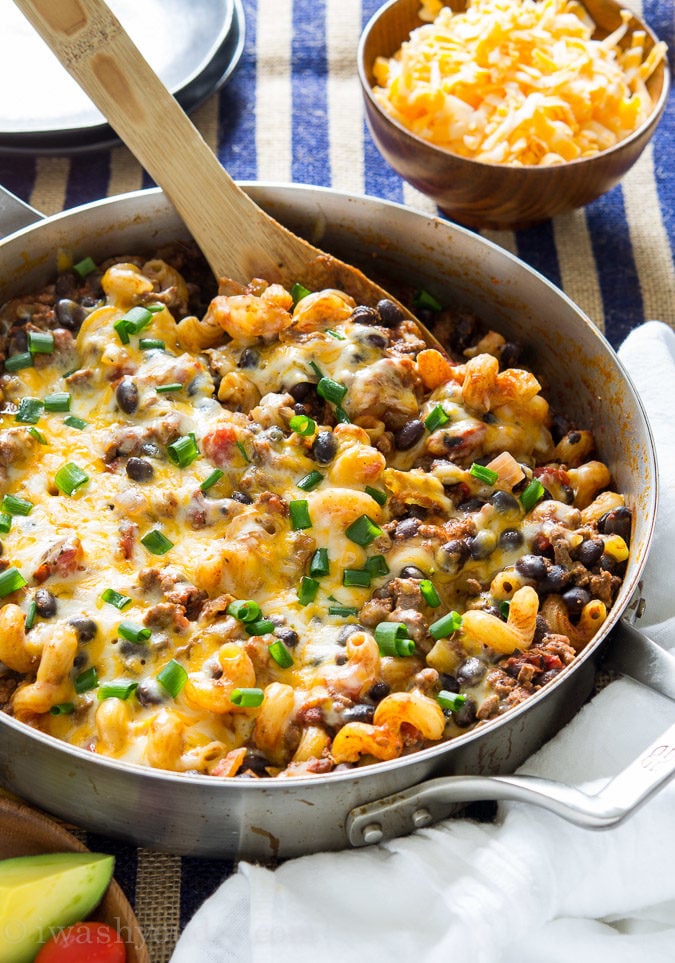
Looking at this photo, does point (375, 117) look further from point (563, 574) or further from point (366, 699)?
point (366, 699)

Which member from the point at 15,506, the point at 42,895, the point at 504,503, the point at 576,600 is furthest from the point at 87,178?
the point at 42,895

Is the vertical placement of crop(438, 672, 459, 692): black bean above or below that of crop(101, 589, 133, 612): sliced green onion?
below

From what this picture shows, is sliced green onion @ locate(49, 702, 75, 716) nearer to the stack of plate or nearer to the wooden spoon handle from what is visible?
the wooden spoon handle

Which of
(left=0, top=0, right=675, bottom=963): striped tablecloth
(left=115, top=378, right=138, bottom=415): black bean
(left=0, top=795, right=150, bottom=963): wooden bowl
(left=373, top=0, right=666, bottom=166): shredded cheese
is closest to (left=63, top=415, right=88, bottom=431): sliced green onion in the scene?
(left=115, top=378, right=138, bottom=415): black bean

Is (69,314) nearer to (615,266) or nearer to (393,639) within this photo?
(393,639)

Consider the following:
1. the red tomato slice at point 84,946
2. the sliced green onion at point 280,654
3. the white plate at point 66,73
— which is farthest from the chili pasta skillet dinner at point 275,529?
the white plate at point 66,73

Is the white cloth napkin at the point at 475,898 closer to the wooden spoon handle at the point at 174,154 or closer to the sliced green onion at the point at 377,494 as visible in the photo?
the sliced green onion at the point at 377,494
